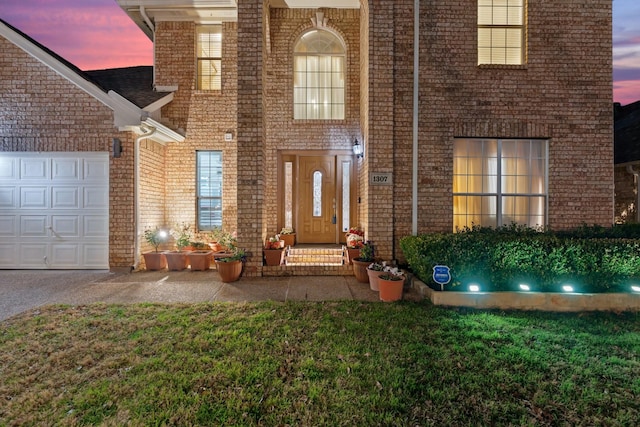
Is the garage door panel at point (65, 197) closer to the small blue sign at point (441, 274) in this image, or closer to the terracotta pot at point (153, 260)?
the terracotta pot at point (153, 260)

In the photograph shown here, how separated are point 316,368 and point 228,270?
150 inches

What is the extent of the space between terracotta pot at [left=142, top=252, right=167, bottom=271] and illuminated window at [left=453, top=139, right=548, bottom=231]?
719 centimetres

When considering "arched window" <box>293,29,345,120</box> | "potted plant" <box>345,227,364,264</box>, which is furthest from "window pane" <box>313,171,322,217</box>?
"potted plant" <box>345,227,364,264</box>

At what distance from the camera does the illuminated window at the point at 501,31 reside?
7453mm

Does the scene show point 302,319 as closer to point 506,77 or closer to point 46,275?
point 46,275

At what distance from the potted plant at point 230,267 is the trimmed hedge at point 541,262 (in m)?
3.84

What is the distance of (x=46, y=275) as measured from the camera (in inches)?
275

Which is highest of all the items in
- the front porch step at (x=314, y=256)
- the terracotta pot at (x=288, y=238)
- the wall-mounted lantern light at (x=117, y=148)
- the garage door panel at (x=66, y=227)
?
the wall-mounted lantern light at (x=117, y=148)

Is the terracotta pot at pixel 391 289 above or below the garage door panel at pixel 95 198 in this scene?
below

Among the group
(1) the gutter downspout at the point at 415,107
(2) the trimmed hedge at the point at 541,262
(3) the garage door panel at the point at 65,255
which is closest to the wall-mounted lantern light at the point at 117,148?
(3) the garage door panel at the point at 65,255

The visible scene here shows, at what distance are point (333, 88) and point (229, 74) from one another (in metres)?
3.01

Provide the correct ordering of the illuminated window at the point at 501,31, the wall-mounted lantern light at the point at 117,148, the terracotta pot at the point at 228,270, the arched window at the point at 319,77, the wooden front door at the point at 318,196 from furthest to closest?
the wooden front door at the point at 318,196 < the arched window at the point at 319,77 < the illuminated window at the point at 501,31 < the wall-mounted lantern light at the point at 117,148 < the terracotta pot at the point at 228,270

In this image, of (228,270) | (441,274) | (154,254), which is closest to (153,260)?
(154,254)

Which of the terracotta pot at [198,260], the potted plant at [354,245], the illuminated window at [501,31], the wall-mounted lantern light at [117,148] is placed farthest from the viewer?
the terracotta pot at [198,260]
